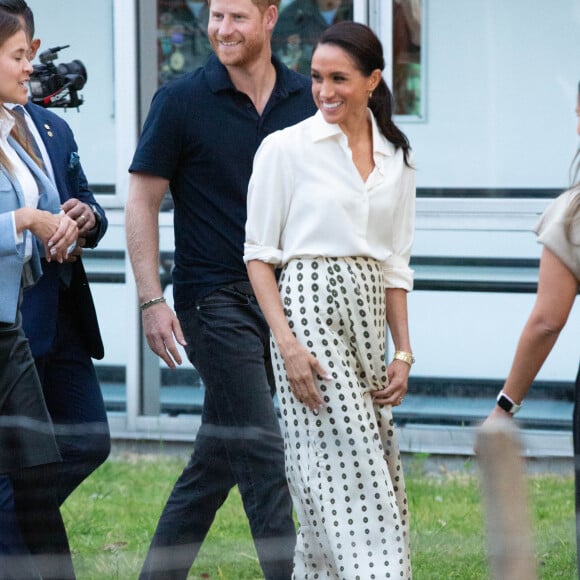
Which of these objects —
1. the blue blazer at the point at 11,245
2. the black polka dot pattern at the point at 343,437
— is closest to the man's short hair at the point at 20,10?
the blue blazer at the point at 11,245

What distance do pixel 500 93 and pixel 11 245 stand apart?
342 cm

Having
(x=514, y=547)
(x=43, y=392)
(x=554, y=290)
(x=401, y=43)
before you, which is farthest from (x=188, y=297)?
(x=401, y=43)

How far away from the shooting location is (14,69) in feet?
13.1

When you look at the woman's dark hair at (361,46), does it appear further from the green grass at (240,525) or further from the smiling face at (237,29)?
the green grass at (240,525)

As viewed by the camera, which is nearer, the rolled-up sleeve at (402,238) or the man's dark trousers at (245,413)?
the rolled-up sleeve at (402,238)

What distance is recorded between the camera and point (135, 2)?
694 cm

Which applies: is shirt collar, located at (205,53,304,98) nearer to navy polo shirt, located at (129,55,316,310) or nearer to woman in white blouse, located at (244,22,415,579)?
navy polo shirt, located at (129,55,316,310)

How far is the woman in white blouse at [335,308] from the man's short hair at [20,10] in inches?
31.1

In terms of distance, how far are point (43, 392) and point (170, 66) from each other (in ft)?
10.4

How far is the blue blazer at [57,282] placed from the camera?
4203 millimetres

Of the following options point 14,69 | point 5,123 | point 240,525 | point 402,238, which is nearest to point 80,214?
point 5,123

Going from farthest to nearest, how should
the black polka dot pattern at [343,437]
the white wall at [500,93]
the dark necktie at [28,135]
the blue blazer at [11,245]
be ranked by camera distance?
the white wall at [500,93], the dark necktie at [28,135], the blue blazer at [11,245], the black polka dot pattern at [343,437]

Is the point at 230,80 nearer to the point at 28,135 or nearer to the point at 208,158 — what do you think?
the point at 208,158

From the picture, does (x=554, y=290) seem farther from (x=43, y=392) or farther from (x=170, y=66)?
(x=170, y=66)
